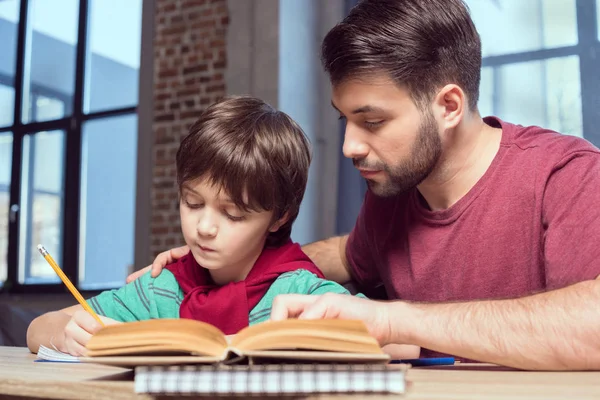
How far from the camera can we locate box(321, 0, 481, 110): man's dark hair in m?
1.35

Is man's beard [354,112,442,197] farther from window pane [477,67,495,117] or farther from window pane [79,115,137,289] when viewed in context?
window pane [79,115,137,289]

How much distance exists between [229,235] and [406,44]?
→ 525 mm

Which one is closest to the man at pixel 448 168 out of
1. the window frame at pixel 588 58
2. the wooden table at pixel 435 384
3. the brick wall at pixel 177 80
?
the wooden table at pixel 435 384

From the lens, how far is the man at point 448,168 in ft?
4.08

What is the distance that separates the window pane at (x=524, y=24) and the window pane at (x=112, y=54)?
2.89 m

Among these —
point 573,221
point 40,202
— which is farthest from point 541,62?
point 40,202

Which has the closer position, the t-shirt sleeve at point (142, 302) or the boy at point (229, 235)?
the boy at point (229, 235)

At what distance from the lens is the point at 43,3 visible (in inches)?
227

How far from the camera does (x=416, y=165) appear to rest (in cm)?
138

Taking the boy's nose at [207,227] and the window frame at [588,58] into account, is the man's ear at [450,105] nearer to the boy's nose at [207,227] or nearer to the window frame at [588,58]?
the boy's nose at [207,227]

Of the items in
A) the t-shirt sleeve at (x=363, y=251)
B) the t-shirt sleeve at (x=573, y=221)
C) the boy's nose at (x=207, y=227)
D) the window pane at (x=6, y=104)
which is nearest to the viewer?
the t-shirt sleeve at (x=573, y=221)

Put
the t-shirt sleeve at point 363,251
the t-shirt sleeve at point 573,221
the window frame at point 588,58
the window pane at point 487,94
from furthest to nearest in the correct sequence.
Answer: the window pane at point 487,94 → the window frame at point 588,58 → the t-shirt sleeve at point 363,251 → the t-shirt sleeve at point 573,221

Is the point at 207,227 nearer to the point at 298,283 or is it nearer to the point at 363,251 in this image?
the point at 298,283

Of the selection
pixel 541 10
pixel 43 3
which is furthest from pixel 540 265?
pixel 43 3
